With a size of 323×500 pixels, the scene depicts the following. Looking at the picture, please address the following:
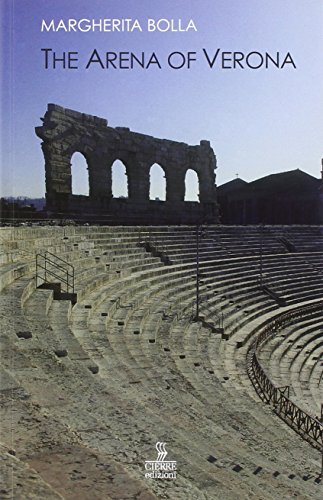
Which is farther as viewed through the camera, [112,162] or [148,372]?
[112,162]

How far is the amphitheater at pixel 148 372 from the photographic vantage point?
3764mm

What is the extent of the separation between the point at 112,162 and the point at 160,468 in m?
22.5

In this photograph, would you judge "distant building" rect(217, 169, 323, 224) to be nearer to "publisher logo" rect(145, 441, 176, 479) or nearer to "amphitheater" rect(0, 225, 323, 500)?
"amphitheater" rect(0, 225, 323, 500)

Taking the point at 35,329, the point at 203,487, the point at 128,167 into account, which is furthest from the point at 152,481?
the point at 128,167

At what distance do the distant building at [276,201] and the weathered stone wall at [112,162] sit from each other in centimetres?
1306

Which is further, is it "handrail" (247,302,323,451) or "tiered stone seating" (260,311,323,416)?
"tiered stone seating" (260,311,323,416)

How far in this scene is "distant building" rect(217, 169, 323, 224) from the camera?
40.5 meters

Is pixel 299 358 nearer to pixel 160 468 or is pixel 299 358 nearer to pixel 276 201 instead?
pixel 160 468

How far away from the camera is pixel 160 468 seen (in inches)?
151

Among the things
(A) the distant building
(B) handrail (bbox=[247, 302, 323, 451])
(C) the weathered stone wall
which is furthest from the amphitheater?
(A) the distant building

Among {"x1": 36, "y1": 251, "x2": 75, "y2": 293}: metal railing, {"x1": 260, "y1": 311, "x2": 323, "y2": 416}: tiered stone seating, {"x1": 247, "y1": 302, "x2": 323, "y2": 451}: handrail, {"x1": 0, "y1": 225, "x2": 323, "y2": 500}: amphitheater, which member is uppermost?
{"x1": 36, "y1": 251, "x2": 75, "y2": 293}: metal railing

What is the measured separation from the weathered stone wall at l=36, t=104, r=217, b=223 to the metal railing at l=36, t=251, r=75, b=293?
11168mm

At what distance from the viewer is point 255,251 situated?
22.9 m

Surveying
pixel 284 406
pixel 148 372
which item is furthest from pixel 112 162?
pixel 148 372
